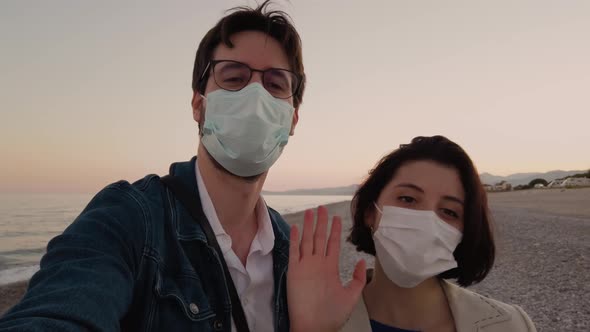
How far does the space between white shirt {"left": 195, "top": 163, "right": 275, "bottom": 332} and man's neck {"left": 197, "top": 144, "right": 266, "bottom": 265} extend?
0.15 feet

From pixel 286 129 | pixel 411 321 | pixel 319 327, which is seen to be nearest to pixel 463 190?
pixel 411 321

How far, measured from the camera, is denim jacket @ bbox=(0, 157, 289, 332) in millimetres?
1035

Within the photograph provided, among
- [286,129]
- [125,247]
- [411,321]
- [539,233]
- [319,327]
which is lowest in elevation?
[539,233]

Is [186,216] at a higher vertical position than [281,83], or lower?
lower

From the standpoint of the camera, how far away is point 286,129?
2.12 metres

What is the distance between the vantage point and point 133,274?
4.49 ft

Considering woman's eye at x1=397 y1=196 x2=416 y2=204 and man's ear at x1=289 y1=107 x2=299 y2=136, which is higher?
man's ear at x1=289 y1=107 x2=299 y2=136

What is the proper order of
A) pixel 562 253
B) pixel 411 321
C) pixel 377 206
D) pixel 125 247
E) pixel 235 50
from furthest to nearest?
1. pixel 562 253
2. pixel 377 206
3. pixel 411 321
4. pixel 235 50
5. pixel 125 247

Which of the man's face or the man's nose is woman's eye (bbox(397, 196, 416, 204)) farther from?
the man's nose

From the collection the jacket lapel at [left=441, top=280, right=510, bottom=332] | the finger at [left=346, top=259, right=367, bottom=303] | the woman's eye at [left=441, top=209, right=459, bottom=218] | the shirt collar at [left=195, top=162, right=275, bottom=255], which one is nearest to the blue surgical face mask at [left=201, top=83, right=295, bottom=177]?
the shirt collar at [left=195, top=162, right=275, bottom=255]

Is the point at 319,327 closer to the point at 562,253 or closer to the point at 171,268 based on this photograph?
the point at 171,268

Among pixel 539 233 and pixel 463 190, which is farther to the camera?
pixel 539 233

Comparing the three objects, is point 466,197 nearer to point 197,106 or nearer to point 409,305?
point 409,305

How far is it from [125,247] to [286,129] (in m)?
1.11
